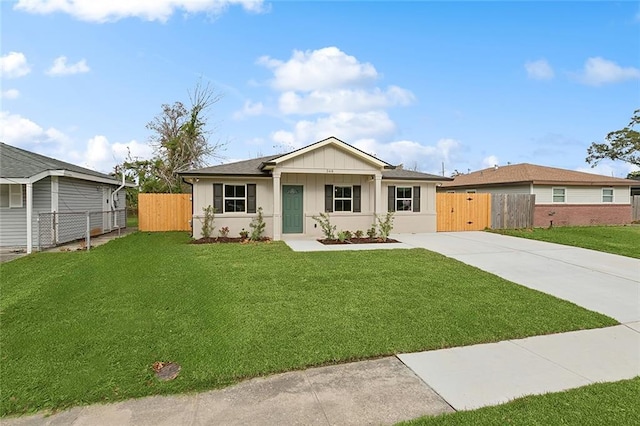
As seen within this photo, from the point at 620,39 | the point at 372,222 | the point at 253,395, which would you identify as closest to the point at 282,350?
the point at 253,395

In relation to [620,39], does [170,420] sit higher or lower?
lower

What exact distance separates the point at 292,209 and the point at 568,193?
640 inches

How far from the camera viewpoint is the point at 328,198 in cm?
1445

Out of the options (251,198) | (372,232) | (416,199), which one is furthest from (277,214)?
(416,199)

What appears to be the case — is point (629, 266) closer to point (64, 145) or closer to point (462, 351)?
point (462, 351)

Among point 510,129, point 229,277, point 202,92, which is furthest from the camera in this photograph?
point 202,92

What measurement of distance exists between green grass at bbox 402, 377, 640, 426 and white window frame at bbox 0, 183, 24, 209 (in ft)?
45.6

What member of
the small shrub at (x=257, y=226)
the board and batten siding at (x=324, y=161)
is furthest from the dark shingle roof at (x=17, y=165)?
the board and batten siding at (x=324, y=161)

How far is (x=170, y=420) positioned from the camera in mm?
2721

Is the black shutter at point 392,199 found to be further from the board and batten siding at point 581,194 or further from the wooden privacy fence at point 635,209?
the wooden privacy fence at point 635,209

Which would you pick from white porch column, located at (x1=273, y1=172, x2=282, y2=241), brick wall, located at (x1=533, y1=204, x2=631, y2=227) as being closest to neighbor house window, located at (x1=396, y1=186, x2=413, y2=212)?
white porch column, located at (x1=273, y1=172, x2=282, y2=241)

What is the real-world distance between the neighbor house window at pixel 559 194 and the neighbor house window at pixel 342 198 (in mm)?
12564

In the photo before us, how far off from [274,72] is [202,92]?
367 inches

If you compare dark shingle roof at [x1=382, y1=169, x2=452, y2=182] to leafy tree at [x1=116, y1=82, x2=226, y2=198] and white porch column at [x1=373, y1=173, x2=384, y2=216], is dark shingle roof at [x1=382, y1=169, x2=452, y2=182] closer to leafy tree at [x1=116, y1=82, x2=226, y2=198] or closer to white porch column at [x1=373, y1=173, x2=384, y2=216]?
white porch column at [x1=373, y1=173, x2=384, y2=216]
